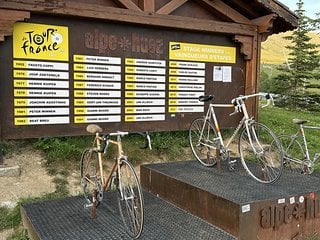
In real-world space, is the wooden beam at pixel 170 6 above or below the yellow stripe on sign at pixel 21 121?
above

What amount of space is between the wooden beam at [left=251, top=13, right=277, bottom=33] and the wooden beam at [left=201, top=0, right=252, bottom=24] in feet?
0.57

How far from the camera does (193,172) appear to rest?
475 cm

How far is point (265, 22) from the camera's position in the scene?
719cm

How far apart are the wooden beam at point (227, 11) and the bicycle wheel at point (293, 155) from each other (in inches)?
103

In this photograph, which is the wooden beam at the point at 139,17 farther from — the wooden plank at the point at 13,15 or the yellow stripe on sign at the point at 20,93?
the yellow stripe on sign at the point at 20,93

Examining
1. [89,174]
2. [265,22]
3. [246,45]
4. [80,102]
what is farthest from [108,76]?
[265,22]

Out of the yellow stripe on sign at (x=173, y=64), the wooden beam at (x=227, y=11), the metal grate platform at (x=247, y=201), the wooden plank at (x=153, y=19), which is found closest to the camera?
the metal grate platform at (x=247, y=201)

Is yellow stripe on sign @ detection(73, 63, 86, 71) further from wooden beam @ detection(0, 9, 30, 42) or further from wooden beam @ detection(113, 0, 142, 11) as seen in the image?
wooden beam @ detection(113, 0, 142, 11)

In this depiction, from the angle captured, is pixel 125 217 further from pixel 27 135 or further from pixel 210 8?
pixel 210 8

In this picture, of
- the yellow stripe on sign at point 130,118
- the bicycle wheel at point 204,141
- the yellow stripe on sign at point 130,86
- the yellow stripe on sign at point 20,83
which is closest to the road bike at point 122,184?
the bicycle wheel at point 204,141

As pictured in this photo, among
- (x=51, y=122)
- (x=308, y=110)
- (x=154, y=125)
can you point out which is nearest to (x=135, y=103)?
(x=154, y=125)

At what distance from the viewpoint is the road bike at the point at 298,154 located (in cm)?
544

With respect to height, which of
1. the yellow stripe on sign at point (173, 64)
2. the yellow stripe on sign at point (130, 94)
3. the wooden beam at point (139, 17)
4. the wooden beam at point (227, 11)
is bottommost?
the yellow stripe on sign at point (130, 94)

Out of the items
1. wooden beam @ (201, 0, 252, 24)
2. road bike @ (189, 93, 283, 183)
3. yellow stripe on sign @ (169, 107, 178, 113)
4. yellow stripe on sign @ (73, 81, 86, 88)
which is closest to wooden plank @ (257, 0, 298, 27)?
wooden beam @ (201, 0, 252, 24)
